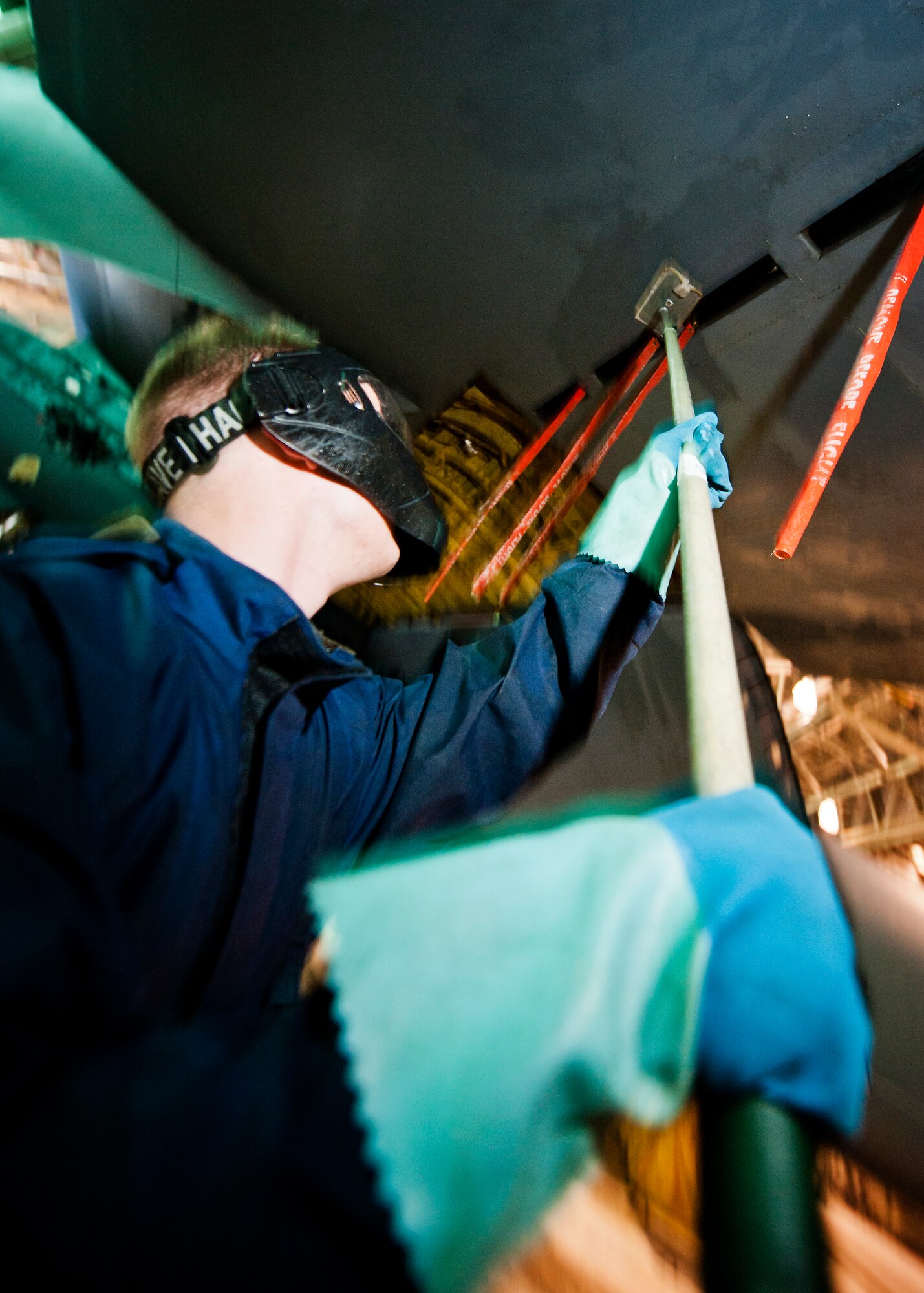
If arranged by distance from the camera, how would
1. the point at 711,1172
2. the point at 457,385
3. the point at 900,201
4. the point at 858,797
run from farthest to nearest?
the point at 858,797, the point at 457,385, the point at 900,201, the point at 711,1172

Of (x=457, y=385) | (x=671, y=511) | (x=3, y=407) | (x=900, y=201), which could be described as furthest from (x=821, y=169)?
(x=3, y=407)

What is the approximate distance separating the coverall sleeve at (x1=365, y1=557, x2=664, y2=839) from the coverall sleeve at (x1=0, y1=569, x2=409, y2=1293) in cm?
85

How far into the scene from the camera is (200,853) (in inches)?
34.4

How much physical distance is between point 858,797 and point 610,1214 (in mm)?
3760

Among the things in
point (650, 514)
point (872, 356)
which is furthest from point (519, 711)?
point (872, 356)

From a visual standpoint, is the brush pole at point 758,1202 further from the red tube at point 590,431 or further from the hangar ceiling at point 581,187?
the red tube at point 590,431

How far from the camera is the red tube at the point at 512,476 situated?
2609 mm

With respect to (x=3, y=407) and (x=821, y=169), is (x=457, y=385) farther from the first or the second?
(x=3, y=407)

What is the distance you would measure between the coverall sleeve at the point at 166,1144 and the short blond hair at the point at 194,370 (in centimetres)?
117

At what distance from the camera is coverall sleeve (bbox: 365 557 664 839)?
1.40 metres

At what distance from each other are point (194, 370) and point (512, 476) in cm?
168

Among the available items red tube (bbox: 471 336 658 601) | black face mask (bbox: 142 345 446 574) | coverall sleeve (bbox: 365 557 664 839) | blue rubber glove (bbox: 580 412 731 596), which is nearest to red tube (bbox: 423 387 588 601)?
red tube (bbox: 471 336 658 601)

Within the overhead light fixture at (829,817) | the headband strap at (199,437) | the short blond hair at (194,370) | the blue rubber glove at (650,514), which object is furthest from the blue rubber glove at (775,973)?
the overhead light fixture at (829,817)

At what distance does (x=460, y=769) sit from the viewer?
1.40 m
